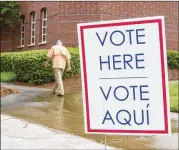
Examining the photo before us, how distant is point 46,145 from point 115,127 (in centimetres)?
447

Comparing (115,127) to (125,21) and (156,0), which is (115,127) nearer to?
(125,21)

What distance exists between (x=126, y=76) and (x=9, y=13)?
23386 millimetres

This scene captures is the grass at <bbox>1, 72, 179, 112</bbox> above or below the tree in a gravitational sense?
below

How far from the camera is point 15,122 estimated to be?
30.2 feet

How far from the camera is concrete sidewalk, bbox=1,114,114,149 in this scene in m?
7.33

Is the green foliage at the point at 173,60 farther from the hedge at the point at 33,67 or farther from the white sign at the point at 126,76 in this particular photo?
the white sign at the point at 126,76

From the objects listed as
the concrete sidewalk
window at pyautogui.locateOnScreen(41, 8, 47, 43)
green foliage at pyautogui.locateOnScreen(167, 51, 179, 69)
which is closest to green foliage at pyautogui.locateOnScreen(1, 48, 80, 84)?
window at pyautogui.locateOnScreen(41, 8, 47, 43)

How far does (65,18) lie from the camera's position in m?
22.1

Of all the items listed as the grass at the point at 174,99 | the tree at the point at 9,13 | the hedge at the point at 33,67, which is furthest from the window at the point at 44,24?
the grass at the point at 174,99

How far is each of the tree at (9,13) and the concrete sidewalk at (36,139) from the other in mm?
17105

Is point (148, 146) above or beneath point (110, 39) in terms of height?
beneath

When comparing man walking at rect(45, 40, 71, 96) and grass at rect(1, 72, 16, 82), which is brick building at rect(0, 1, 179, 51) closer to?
grass at rect(1, 72, 16, 82)

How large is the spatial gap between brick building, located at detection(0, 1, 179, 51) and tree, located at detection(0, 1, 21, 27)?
16.1 inches

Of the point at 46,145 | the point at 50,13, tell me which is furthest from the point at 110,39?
the point at 50,13
